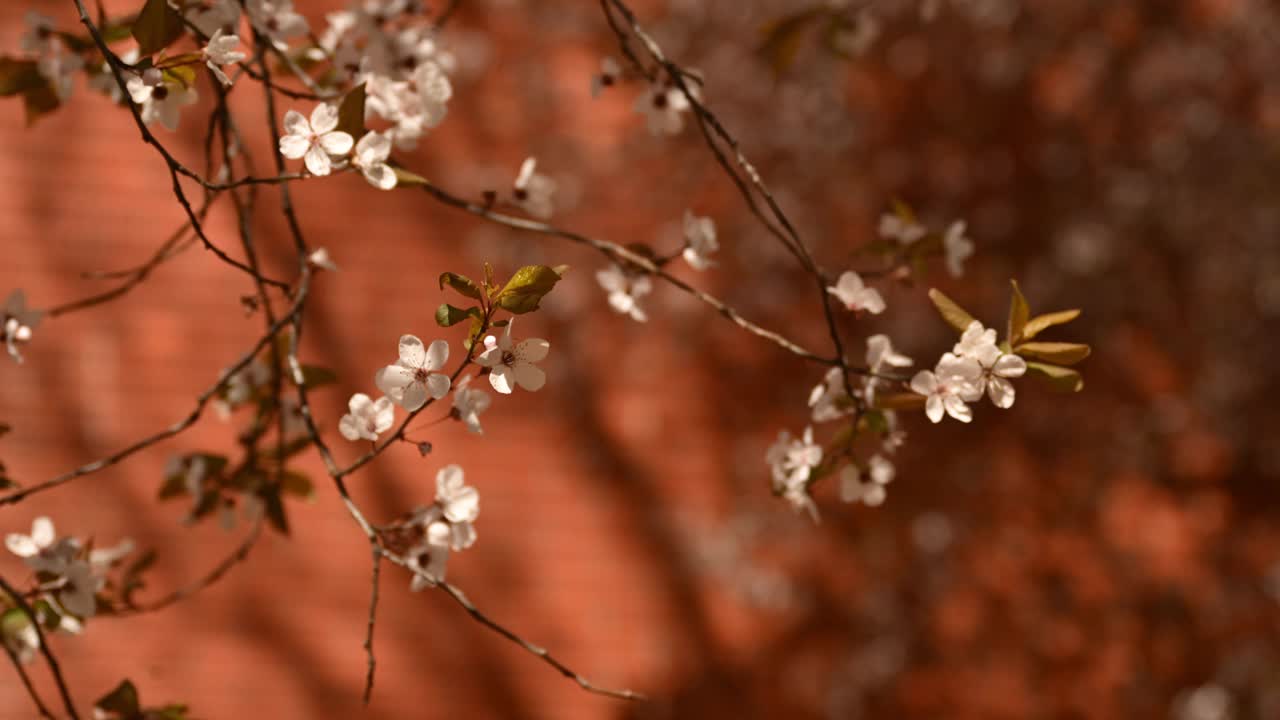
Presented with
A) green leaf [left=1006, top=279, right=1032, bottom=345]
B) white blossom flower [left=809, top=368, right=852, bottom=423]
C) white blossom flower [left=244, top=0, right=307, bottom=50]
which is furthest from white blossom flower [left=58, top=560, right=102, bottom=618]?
green leaf [left=1006, top=279, right=1032, bottom=345]

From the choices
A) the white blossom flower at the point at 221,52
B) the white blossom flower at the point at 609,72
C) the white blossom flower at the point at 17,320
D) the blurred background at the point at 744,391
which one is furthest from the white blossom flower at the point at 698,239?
the blurred background at the point at 744,391

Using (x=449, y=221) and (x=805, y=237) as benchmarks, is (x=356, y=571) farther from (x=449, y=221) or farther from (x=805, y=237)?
Result: (x=805, y=237)

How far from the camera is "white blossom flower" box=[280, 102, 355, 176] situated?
63 centimetres

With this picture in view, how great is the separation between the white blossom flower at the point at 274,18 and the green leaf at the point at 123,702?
1.53 ft

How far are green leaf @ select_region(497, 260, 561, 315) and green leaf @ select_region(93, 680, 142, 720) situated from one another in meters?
0.41

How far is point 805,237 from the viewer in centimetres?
228

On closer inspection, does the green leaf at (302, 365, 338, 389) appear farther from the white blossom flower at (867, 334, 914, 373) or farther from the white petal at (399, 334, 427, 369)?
the white blossom flower at (867, 334, 914, 373)

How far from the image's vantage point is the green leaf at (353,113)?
2.10ft

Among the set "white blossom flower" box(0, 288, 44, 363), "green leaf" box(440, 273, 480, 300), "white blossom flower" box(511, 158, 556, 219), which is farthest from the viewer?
"white blossom flower" box(511, 158, 556, 219)

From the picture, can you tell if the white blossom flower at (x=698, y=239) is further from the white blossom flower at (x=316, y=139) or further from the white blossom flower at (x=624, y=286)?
the white blossom flower at (x=316, y=139)

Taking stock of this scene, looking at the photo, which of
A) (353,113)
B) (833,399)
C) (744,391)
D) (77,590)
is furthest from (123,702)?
(744,391)

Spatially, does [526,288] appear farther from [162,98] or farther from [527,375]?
[162,98]

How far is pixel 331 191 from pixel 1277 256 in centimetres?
201

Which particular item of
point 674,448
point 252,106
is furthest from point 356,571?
point 252,106
